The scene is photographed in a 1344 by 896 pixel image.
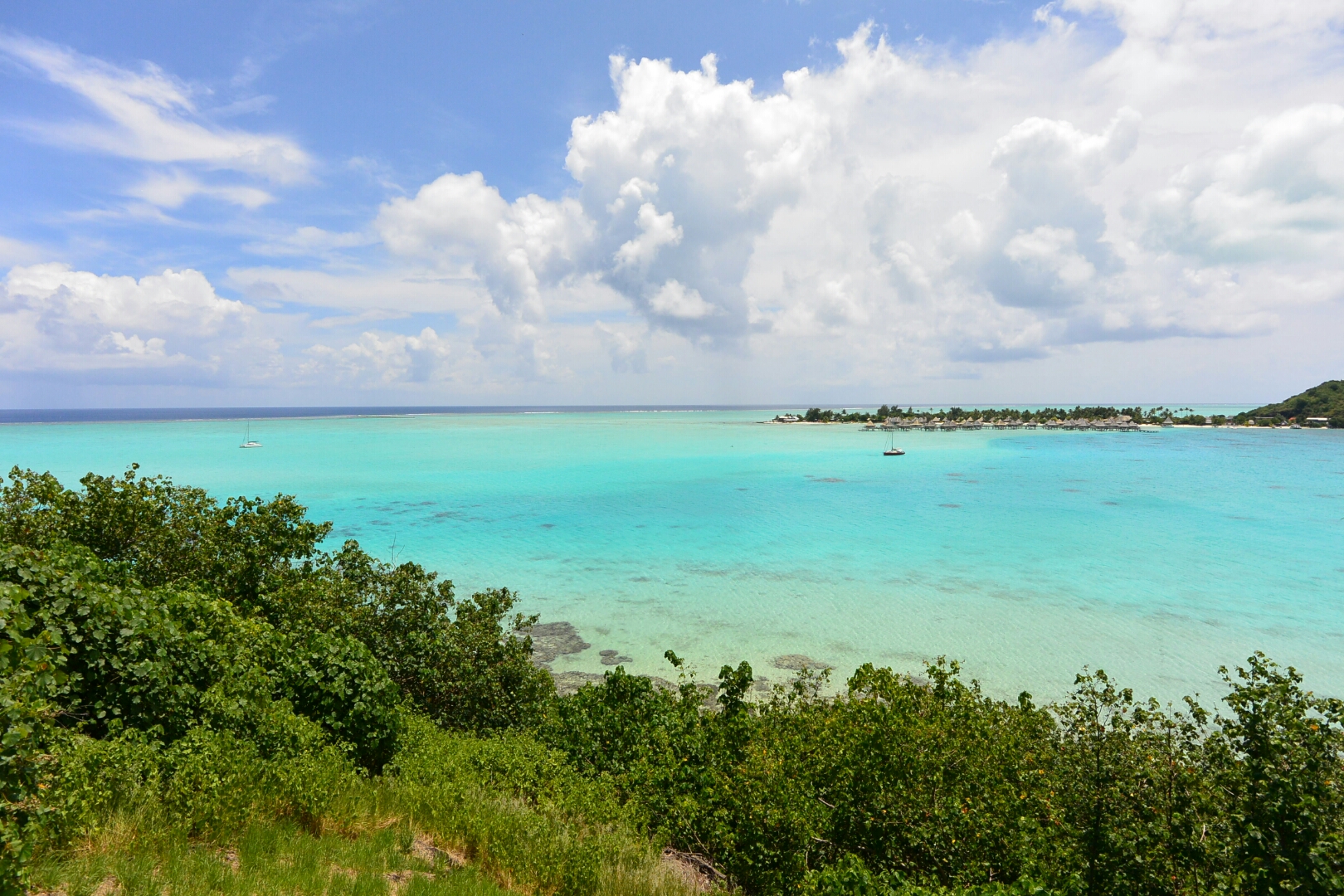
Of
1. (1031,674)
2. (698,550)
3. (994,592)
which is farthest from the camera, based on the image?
(698,550)

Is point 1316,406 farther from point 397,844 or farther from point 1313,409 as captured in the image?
point 397,844

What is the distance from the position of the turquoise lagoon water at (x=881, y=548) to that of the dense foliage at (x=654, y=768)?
8.32 metres

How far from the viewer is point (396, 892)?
19.1 ft

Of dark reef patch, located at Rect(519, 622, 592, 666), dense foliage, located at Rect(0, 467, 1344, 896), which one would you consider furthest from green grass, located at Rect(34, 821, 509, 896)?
dark reef patch, located at Rect(519, 622, 592, 666)

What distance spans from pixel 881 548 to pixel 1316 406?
152m

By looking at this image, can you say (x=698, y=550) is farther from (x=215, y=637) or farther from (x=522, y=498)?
(x=215, y=637)

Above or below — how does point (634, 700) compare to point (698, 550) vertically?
above

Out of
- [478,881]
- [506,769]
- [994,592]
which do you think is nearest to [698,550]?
[994,592]

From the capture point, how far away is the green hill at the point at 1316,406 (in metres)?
118

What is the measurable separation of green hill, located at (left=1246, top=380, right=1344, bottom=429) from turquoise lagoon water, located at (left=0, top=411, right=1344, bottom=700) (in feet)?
215

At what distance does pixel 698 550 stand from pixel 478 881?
2483 centimetres

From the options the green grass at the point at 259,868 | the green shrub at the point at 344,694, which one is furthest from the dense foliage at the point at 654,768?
the green grass at the point at 259,868

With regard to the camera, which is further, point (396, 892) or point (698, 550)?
point (698, 550)

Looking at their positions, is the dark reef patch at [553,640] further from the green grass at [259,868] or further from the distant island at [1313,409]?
the distant island at [1313,409]
